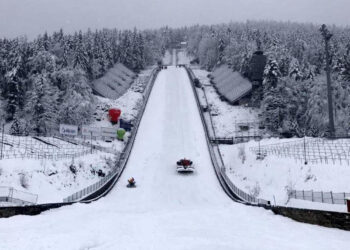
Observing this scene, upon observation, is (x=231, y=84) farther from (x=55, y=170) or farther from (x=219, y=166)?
(x=55, y=170)

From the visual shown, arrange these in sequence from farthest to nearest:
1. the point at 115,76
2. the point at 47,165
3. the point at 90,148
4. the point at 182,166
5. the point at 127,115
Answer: the point at 115,76, the point at 127,115, the point at 90,148, the point at 182,166, the point at 47,165

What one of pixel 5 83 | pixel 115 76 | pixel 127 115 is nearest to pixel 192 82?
pixel 115 76

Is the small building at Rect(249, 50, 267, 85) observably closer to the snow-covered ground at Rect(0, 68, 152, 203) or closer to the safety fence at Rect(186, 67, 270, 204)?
the safety fence at Rect(186, 67, 270, 204)

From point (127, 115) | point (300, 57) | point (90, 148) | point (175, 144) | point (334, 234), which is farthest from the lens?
point (300, 57)

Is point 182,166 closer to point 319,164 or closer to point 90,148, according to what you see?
point 90,148

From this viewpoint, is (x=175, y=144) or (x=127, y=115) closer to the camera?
(x=175, y=144)

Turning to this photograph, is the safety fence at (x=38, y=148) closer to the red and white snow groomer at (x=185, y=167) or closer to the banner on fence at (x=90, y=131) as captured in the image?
the banner on fence at (x=90, y=131)

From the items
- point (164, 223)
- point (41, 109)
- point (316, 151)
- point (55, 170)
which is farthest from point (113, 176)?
point (316, 151)
